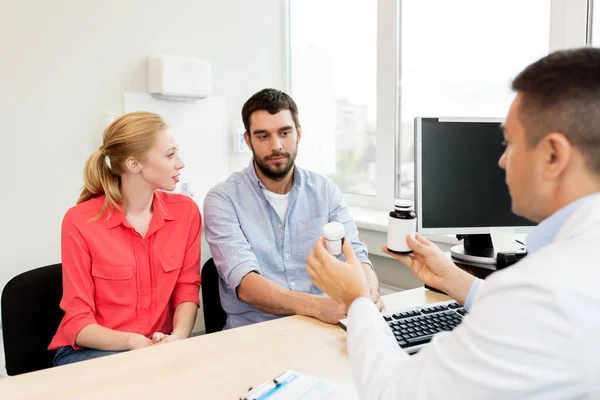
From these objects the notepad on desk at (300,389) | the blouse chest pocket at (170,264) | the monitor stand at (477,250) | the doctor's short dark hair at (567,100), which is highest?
the doctor's short dark hair at (567,100)

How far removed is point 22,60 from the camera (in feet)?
7.47

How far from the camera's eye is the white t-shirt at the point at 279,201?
1.97 m

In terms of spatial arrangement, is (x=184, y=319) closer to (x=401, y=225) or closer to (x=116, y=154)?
(x=116, y=154)

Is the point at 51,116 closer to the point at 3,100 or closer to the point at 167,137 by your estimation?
the point at 3,100

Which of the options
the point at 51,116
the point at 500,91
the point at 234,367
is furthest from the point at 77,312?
the point at 500,91

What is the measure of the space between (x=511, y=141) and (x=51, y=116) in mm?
2149

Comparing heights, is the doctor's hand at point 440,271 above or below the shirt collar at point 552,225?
below

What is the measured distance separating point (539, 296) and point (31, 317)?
55.1 inches

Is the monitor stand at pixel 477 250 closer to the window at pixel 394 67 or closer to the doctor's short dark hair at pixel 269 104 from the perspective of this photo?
the window at pixel 394 67

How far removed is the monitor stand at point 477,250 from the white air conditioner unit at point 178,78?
1575 mm

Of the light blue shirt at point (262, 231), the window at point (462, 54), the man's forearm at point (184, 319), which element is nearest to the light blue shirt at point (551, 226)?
the light blue shirt at point (262, 231)

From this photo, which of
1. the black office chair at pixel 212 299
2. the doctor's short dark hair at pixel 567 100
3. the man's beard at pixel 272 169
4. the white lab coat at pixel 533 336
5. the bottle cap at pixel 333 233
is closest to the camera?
the white lab coat at pixel 533 336

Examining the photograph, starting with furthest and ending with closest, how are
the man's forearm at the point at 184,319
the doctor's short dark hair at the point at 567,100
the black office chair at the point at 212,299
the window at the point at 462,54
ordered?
the window at the point at 462,54 < the black office chair at the point at 212,299 < the man's forearm at the point at 184,319 < the doctor's short dark hair at the point at 567,100

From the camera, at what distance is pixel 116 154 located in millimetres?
1755
